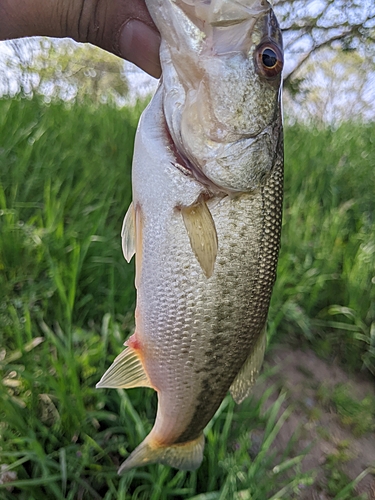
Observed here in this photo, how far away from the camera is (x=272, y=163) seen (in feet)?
4.10

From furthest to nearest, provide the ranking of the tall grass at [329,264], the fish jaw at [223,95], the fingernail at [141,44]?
1. the tall grass at [329,264]
2. the fingernail at [141,44]
3. the fish jaw at [223,95]

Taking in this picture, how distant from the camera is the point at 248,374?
1.35 m

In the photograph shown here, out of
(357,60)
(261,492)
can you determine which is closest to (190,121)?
(261,492)

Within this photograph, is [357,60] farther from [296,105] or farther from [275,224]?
[275,224]

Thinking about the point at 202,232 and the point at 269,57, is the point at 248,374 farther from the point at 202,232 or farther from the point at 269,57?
the point at 269,57

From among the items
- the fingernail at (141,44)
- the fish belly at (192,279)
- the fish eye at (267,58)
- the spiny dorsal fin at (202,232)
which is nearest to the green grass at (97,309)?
the fish belly at (192,279)

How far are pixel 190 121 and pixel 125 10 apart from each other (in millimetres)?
627

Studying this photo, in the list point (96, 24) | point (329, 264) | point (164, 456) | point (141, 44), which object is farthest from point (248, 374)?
point (329, 264)

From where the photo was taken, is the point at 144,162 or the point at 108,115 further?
the point at 108,115

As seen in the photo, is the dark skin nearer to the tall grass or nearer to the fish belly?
the fish belly

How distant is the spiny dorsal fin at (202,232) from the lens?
3.78 feet

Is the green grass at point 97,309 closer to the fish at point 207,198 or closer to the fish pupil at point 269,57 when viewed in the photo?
the fish at point 207,198

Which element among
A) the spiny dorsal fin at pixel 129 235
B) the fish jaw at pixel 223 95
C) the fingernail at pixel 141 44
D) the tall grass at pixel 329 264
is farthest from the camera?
the tall grass at pixel 329 264

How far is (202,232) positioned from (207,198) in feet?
0.38
